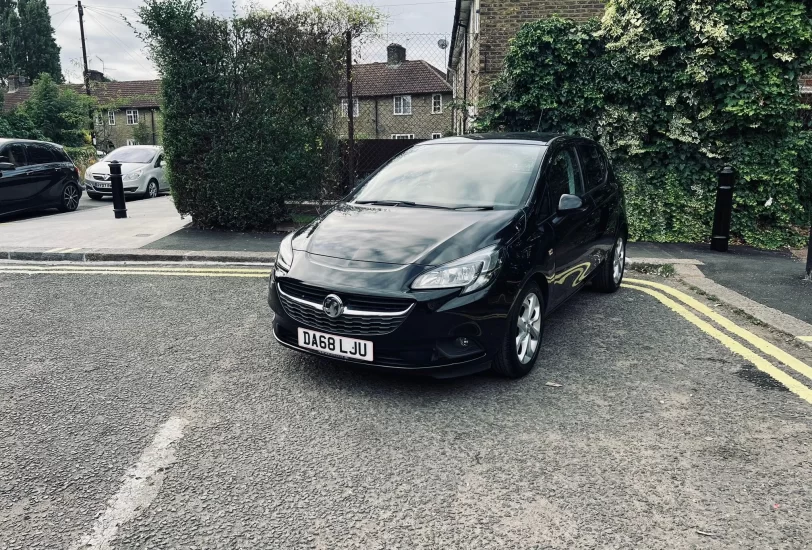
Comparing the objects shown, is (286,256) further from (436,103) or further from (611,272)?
(436,103)

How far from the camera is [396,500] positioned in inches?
107

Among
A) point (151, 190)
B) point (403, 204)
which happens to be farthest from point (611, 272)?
point (151, 190)

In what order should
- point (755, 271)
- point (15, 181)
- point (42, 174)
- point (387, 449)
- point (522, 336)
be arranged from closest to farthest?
point (387, 449)
point (522, 336)
point (755, 271)
point (15, 181)
point (42, 174)

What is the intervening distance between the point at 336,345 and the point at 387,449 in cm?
79

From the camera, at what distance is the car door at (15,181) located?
474 inches

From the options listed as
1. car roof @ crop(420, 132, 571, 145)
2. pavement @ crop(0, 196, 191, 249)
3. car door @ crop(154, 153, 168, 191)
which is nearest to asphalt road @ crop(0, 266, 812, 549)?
car roof @ crop(420, 132, 571, 145)

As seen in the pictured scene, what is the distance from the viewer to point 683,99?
883cm

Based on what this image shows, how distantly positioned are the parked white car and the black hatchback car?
44.6 ft

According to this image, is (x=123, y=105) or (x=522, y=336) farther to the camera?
(x=123, y=105)

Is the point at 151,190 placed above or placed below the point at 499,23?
below

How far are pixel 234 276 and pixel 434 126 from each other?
34.8 metres

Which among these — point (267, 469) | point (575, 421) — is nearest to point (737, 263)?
point (575, 421)

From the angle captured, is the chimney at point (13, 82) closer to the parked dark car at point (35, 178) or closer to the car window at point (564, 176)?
the parked dark car at point (35, 178)

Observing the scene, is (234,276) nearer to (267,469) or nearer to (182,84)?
(182,84)
